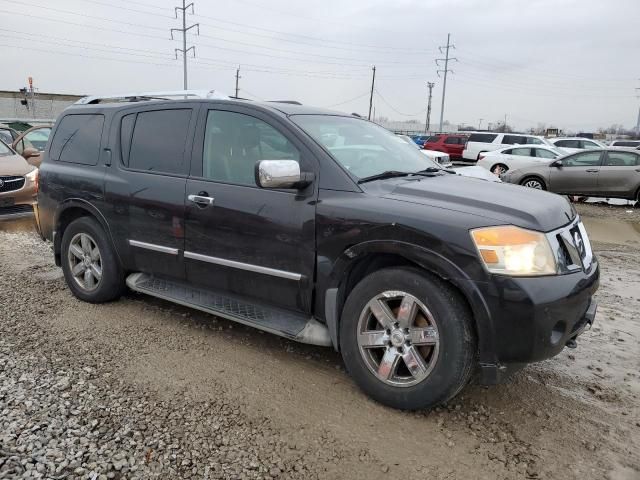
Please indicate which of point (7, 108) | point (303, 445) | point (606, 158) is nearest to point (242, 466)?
point (303, 445)

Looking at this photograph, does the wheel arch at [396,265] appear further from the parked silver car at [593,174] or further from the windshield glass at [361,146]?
the parked silver car at [593,174]

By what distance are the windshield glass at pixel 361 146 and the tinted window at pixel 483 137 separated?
20.3 meters

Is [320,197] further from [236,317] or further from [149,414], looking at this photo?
[149,414]

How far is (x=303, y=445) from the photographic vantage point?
2648 mm

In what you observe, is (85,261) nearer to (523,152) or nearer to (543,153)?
(523,152)

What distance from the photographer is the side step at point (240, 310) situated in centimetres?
330

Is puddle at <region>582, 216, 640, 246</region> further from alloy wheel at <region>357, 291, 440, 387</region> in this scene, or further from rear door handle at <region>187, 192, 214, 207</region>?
rear door handle at <region>187, 192, 214, 207</region>

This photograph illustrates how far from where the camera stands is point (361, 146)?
3768 millimetres

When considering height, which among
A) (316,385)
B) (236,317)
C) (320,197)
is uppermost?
(320,197)

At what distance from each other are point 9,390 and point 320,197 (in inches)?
87.0

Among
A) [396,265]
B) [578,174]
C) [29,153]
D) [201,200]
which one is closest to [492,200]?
[396,265]

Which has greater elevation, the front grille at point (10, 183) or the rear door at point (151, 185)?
the rear door at point (151, 185)

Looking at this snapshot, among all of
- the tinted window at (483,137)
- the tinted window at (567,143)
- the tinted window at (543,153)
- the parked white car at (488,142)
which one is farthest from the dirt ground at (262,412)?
the tinted window at (567,143)

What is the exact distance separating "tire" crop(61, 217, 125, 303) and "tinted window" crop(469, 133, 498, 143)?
21270 mm
